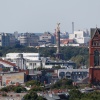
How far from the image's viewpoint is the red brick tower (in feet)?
210

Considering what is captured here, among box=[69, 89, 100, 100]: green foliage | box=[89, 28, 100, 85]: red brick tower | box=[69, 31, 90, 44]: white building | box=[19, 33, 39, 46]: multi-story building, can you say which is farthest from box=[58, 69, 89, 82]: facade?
box=[69, 31, 90, 44]: white building

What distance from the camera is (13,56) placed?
104 metres

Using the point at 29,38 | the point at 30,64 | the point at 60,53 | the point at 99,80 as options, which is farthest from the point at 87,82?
the point at 29,38

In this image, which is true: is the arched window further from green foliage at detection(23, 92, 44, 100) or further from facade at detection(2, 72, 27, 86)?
green foliage at detection(23, 92, 44, 100)

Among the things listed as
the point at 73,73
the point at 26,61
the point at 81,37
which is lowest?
the point at 73,73

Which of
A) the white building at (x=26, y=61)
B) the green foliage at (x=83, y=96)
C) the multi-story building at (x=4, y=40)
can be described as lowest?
the green foliage at (x=83, y=96)

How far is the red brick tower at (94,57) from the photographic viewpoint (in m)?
63.9

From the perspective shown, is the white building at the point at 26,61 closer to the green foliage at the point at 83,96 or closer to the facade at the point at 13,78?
the facade at the point at 13,78

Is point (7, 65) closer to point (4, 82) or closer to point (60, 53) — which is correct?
point (4, 82)

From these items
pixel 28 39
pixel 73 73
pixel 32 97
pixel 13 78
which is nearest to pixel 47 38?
pixel 28 39

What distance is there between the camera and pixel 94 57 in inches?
2552

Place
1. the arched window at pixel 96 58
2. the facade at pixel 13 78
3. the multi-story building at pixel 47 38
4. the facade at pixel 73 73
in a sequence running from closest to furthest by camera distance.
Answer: the arched window at pixel 96 58 → the facade at pixel 13 78 → the facade at pixel 73 73 → the multi-story building at pixel 47 38

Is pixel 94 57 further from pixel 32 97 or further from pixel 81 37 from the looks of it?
pixel 81 37

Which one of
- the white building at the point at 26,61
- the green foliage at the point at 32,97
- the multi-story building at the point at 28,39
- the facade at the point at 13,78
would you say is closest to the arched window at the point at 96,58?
the facade at the point at 13,78
